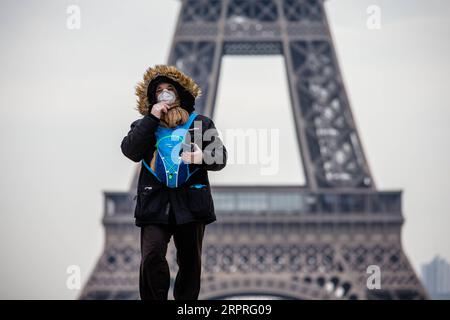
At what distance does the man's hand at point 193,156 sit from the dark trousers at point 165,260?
1.37 feet

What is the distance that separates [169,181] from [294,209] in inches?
1281

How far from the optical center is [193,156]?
307 inches

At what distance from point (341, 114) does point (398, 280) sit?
6.83 metres

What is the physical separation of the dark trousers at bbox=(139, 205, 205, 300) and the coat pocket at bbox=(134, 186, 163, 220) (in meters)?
0.09

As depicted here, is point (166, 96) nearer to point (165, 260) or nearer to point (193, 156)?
point (193, 156)

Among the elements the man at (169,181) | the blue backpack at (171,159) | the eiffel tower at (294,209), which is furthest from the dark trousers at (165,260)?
the eiffel tower at (294,209)

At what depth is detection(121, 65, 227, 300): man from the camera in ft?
25.9

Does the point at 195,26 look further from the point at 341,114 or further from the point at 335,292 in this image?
the point at 335,292

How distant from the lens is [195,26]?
40.8 metres

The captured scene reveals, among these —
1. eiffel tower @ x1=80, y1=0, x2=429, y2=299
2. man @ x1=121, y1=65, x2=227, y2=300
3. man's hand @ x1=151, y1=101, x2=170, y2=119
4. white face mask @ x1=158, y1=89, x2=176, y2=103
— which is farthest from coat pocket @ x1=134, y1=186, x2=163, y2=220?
eiffel tower @ x1=80, y1=0, x2=429, y2=299

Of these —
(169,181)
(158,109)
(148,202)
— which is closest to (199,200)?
(169,181)

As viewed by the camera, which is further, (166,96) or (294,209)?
(294,209)

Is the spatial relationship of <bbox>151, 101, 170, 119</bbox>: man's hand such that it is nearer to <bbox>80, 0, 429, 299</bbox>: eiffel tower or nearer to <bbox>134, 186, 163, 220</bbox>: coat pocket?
<bbox>134, 186, 163, 220</bbox>: coat pocket
